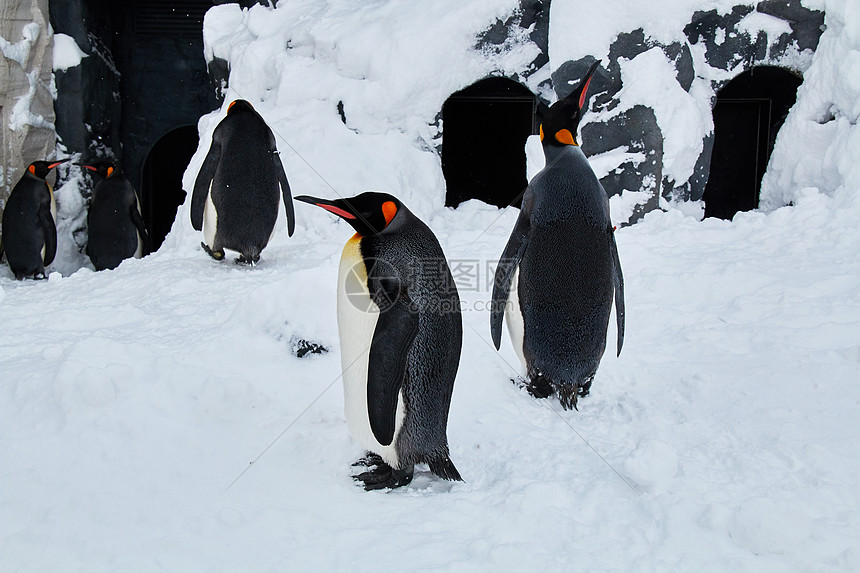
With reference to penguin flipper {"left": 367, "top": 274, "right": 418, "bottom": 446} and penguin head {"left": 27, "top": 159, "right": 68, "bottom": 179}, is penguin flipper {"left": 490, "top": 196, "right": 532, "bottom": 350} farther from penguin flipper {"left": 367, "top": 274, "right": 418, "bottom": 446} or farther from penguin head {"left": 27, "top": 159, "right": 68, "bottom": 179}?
penguin head {"left": 27, "top": 159, "right": 68, "bottom": 179}

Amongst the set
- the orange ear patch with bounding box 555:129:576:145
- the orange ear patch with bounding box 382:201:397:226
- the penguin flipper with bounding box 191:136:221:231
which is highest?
the orange ear patch with bounding box 555:129:576:145

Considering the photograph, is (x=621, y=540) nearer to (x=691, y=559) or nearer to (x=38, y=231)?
(x=691, y=559)

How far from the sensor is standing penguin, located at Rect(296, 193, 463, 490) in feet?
5.34

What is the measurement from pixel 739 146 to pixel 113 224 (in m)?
5.95

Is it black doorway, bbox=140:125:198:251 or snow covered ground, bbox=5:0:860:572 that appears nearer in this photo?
snow covered ground, bbox=5:0:860:572

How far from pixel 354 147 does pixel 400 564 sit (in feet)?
13.1

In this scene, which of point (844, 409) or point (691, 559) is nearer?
point (691, 559)

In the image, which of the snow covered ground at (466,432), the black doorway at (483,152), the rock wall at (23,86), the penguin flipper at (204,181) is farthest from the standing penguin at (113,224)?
the black doorway at (483,152)

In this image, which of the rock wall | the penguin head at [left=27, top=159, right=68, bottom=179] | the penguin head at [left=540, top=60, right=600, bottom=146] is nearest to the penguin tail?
the penguin head at [left=540, top=60, right=600, bottom=146]

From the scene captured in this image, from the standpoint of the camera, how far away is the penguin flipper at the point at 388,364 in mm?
1550

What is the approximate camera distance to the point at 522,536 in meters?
1.42

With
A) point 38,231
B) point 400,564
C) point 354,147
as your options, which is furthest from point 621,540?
point 38,231

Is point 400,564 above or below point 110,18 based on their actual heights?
below

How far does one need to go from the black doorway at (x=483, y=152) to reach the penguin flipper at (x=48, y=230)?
3892 mm
